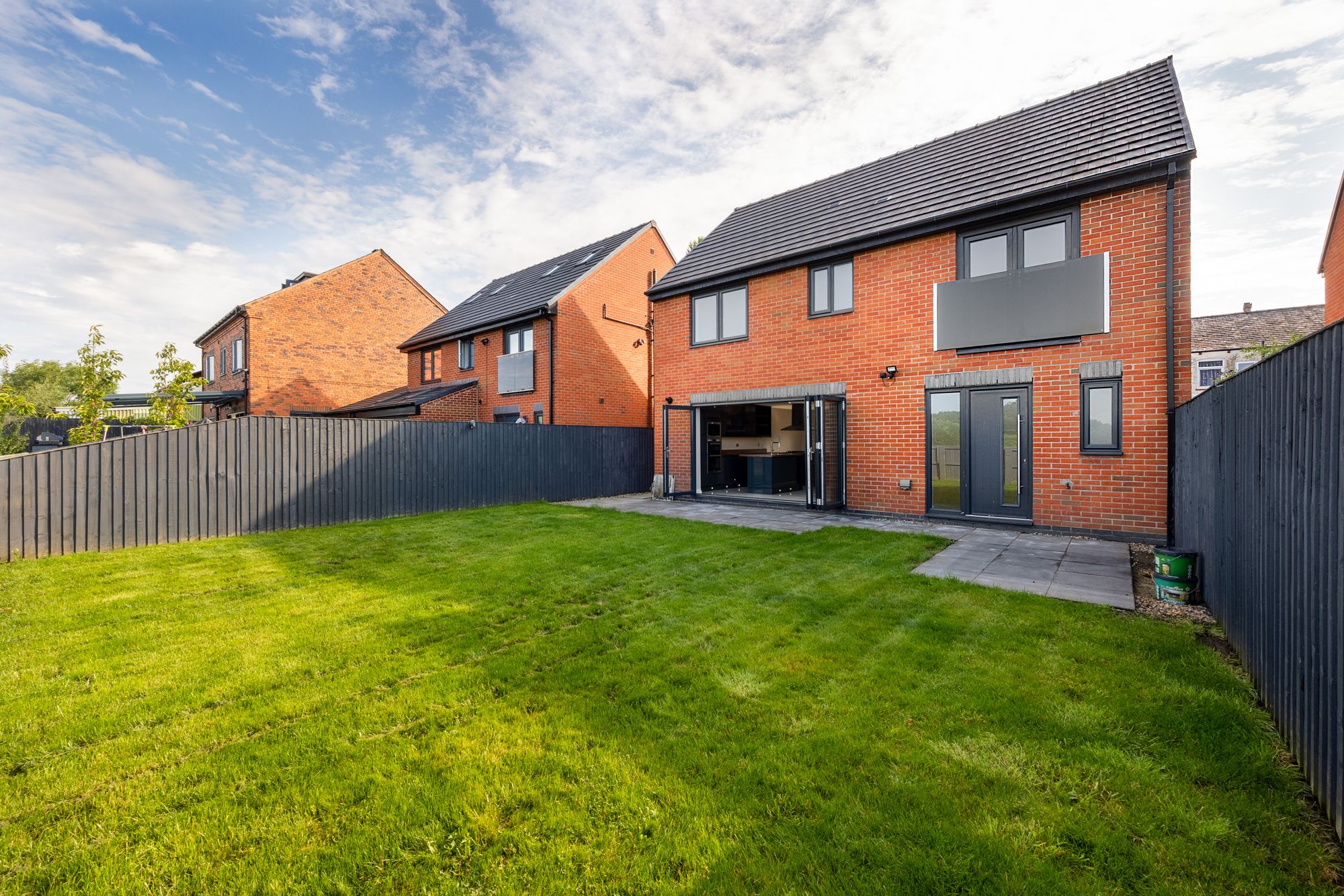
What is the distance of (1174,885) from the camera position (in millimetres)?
1717

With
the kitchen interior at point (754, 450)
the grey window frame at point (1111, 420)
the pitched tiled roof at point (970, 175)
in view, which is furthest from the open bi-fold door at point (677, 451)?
the grey window frame at point (1111, 420)

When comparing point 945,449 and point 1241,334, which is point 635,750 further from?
point 1241,334

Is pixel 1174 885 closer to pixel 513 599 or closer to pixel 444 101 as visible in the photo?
pixel 513 599

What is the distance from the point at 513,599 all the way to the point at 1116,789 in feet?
14.3

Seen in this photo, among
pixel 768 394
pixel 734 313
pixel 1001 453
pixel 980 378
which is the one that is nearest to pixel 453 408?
pixel 734 313

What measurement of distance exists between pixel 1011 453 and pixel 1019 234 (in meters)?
3.69

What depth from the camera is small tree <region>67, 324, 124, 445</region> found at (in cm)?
977

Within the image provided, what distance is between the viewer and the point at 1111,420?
7.76 meters

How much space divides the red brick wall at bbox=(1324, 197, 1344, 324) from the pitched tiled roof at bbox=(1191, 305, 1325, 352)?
9.52m

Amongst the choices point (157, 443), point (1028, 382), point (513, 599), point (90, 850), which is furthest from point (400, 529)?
point (1028, 382)

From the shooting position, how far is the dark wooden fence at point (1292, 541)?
2.06m

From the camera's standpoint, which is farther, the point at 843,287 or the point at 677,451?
the point at 677,451

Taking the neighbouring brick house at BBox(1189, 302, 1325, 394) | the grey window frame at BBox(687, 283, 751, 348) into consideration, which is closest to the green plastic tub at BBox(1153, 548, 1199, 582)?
the grey window frame at BBox(687, 283, 751, 348)

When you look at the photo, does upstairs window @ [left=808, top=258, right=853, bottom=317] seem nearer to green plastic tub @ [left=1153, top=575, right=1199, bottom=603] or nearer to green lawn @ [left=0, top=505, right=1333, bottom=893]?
green plastic tub @ [left=1153, top=575, right=1199, bottom=603]
